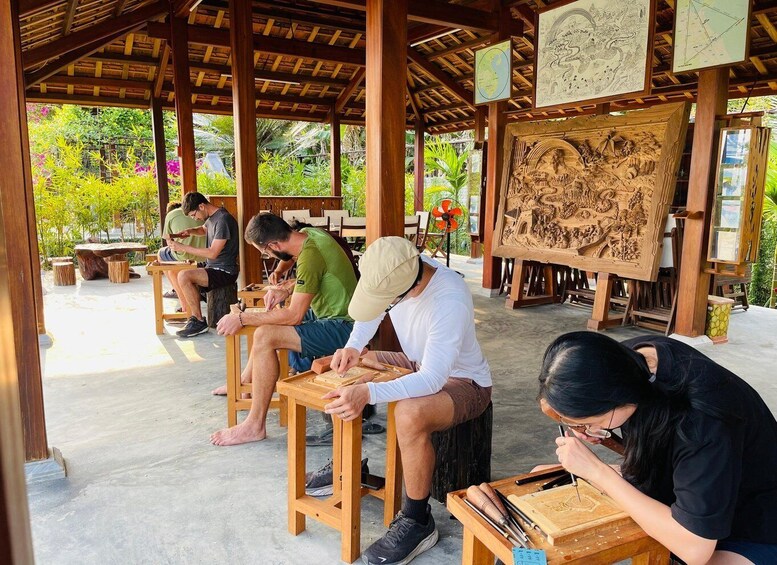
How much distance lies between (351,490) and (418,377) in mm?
528

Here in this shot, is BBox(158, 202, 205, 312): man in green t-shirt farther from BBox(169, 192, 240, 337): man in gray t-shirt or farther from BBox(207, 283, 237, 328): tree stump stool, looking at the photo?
BBox(207, 283, 237, 328): tree stump stool

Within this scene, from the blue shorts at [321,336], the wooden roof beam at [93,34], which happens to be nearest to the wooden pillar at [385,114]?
the blue shorts at [321,336]

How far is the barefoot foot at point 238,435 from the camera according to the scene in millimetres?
3270

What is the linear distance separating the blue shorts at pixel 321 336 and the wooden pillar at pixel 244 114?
2.67 meters

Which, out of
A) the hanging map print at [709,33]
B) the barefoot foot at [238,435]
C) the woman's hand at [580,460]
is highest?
the hanging map print at [709,33]

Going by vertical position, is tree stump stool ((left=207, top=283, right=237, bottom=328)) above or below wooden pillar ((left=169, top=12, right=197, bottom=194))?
below

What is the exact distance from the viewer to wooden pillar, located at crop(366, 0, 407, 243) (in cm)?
344

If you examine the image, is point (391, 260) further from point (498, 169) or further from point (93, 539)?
point (498, 169)

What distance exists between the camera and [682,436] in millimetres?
1353

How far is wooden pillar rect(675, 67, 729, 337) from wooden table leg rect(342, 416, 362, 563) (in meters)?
4.32

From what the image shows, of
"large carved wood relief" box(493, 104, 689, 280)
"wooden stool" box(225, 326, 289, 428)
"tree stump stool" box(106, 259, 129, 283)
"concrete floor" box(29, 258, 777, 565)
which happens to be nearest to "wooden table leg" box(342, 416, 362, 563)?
"concrete floor" box(29, 258, 777, 565)

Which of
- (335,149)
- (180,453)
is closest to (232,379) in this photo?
(180,453)

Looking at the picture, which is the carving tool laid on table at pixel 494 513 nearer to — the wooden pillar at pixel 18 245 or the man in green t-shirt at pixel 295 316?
the man in green t-shirt at pixel 295 316

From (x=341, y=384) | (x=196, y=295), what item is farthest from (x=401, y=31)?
(x=196, y=295)
